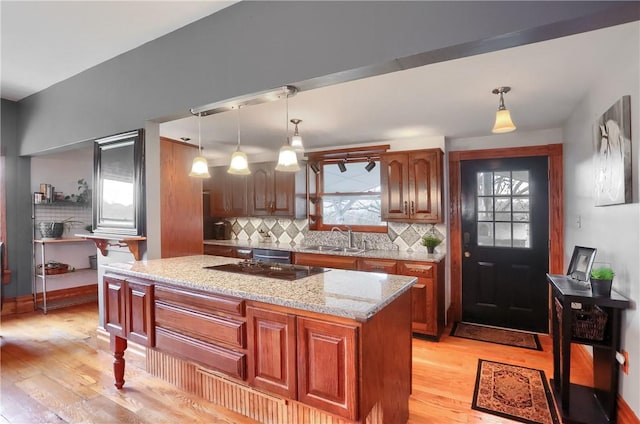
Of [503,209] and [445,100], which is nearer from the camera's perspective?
[445,100]

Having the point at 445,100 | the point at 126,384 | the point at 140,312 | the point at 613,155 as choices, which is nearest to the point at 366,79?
the point at 445,100

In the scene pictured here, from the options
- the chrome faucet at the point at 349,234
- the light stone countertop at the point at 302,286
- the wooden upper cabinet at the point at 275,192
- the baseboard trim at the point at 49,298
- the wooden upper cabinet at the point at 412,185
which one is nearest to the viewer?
the light stone countertop at the point at 302,286

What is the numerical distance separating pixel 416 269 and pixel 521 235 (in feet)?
4.47

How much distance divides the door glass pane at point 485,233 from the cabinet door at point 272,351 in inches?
126

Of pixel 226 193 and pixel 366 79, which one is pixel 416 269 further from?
pixel 226 193

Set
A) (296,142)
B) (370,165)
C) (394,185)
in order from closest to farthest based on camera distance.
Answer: (296,142)
(394,185)
(370,165)

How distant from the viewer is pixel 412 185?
13.0ft

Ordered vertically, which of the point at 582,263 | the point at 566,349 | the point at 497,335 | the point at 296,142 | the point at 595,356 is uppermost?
the point at 296,142

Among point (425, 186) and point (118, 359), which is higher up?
point (425, 186)

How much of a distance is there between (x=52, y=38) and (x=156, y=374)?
2.68 meters

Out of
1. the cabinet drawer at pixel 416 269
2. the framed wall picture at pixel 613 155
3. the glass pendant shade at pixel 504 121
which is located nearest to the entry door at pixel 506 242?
the cabinet drawer at pixel 416 269

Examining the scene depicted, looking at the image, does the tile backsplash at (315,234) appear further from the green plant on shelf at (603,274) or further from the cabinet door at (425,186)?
the green plant on shelf at (603,274)

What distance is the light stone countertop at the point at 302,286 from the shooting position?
149cm

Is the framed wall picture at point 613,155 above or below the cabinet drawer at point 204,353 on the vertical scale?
above
